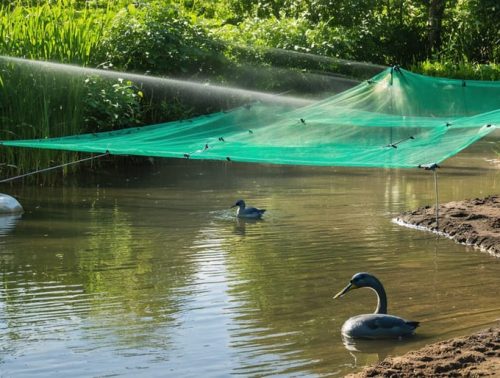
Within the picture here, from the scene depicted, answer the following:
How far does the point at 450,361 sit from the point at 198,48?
1397 centimetres

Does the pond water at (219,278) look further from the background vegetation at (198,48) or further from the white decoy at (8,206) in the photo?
the background vegetation at (198,48)

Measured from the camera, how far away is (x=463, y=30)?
2452cm

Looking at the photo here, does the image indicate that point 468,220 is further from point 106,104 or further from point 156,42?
point 156,42

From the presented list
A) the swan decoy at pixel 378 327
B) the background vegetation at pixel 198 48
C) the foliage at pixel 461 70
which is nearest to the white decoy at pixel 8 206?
the background vegetation at pixel 198 48

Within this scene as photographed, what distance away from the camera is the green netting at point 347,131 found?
36.7 ft

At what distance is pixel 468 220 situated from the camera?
472 inches

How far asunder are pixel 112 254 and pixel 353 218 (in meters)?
3.36

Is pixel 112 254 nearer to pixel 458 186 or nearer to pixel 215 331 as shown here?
pixel 215 331

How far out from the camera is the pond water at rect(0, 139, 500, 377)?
7.41 m

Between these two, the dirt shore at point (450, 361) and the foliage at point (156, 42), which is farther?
the foliage at point (156, 42)

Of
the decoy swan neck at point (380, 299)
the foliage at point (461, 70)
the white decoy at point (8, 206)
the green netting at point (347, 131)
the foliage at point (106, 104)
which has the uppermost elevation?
the foliage at point (461, 70)

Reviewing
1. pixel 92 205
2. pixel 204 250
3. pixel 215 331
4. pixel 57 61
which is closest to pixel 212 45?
pixel 57 61

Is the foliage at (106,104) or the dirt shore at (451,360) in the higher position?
the foliage at (106,104)

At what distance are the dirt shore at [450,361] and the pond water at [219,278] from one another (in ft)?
1.31
